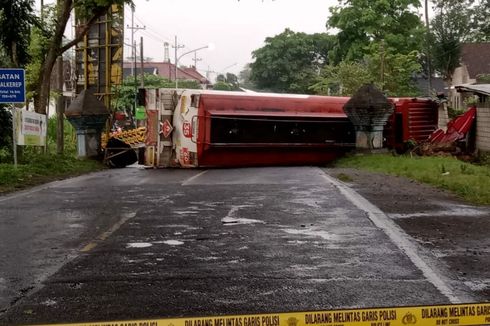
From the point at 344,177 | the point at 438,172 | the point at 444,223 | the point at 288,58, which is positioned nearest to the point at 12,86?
the point at 344,177

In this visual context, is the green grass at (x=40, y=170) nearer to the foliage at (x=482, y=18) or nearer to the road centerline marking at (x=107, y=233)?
the road centerline marking at (x=107, y=233)

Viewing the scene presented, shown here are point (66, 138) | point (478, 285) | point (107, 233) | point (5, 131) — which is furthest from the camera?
point (66, 138)

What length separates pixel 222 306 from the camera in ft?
14.8

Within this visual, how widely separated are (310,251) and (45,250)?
2832mm

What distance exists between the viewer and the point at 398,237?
23.5 feet

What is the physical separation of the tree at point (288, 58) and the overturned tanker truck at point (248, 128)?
45894 millimetres

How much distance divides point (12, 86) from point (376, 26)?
124ft

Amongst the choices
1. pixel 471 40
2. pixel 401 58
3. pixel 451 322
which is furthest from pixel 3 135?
pixel 471 40

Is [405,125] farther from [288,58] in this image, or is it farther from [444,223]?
[288,58]

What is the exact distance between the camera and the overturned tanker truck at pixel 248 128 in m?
19.4

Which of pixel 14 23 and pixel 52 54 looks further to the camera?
pixel 52 54

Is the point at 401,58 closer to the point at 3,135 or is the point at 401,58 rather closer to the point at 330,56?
the point at 330,56

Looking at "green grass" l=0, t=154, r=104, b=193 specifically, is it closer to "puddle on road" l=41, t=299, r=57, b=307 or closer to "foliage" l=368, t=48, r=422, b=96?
"puddle on road" l=41, t=299, r=57, b=307

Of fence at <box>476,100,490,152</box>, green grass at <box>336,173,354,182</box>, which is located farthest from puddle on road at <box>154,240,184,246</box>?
fence at <box>476,100,490,152</box>
